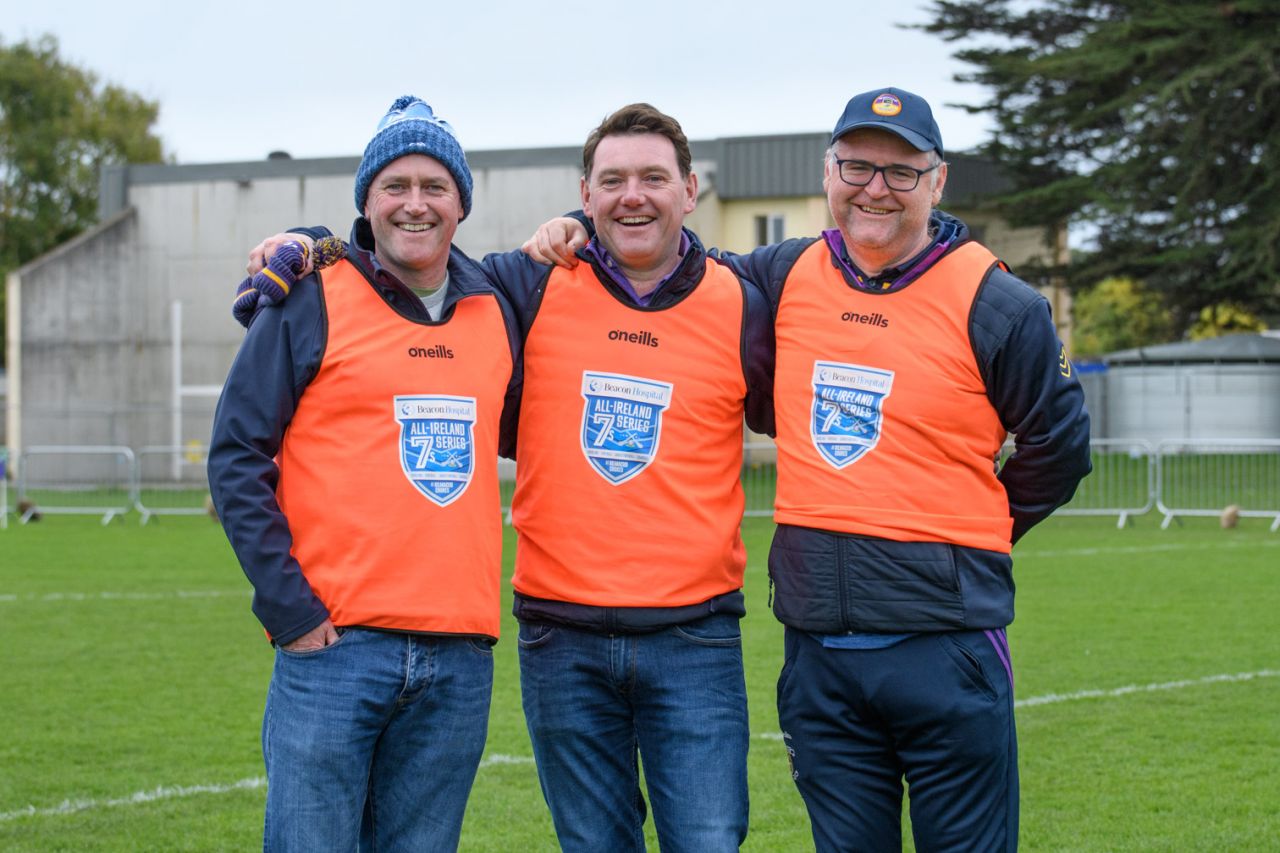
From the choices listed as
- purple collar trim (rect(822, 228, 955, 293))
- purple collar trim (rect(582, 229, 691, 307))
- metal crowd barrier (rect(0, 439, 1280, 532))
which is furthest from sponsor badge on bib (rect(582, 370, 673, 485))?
metal crowd barrier (rect(0, 439, 1280, 532))

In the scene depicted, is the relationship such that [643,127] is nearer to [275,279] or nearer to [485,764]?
[275,279]

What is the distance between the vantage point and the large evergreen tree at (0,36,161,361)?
4956 centimetres

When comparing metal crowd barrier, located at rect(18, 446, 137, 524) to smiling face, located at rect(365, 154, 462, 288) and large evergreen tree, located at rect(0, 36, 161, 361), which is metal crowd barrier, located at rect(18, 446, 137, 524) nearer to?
smiling face, located at rect(365, 154, 462, 288)

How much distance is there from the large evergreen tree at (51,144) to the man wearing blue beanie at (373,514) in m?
50.1

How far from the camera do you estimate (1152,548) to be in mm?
16781

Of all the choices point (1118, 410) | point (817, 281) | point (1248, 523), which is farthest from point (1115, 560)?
point (1118, 410)

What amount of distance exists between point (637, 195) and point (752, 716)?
484 cm

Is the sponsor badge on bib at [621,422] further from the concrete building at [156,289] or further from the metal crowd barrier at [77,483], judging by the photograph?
the concrete building at [156,289]

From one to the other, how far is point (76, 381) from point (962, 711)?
107 ft

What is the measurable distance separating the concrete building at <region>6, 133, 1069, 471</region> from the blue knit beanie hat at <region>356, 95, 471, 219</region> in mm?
27038

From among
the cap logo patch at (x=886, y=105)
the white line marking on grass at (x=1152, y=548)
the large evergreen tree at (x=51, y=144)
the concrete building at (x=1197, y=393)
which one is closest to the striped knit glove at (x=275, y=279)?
the cap logo patch at (x=886, y=105)

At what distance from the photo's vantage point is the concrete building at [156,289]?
31.8 meters

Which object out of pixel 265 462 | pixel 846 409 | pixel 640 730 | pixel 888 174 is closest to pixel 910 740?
pixel 640 730

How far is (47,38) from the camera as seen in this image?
50719mm
